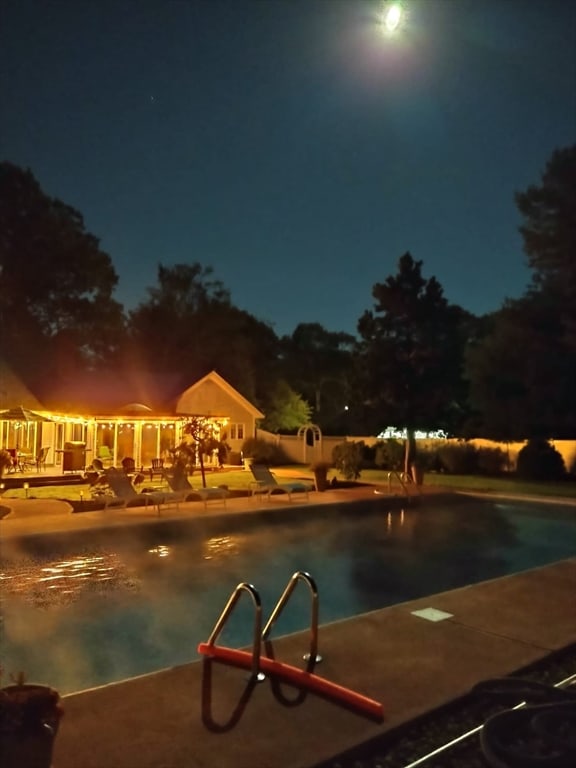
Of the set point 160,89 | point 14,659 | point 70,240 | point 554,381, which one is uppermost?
point 70,240

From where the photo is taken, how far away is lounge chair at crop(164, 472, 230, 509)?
16.9 metres

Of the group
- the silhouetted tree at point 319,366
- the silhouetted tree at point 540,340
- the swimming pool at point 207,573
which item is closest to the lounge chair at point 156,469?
the swimming pool at point 207,573

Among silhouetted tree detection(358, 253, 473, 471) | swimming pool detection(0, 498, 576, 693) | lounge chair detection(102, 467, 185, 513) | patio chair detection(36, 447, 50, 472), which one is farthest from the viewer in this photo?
silhouetted tree detection(358, 253, 473, 471)

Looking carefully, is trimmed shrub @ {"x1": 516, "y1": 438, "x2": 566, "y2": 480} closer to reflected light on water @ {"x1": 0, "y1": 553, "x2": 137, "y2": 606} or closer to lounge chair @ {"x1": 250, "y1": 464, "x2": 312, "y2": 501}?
lounge chair @ {"x1": 250, "y1": 464, "x2": 312, "y2": 501}

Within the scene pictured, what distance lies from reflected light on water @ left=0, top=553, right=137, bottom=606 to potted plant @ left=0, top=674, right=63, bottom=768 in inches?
246

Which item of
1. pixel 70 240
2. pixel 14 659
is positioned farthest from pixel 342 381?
pixel 14 659

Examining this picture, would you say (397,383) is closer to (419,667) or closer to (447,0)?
(447,0)

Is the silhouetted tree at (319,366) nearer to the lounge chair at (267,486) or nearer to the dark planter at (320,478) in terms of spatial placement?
the dark planter at (320,478)

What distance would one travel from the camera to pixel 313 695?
5.25m

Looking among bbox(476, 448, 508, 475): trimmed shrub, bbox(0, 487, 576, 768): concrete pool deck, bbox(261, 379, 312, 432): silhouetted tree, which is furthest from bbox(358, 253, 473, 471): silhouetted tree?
bbox(0, 487, 576, 768): concrete pool deck

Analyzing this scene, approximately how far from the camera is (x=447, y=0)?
10133 mm

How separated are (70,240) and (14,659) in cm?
3951

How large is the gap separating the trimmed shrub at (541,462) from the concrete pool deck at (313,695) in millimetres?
19908

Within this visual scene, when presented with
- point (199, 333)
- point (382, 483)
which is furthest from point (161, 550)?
point (199, 333)
